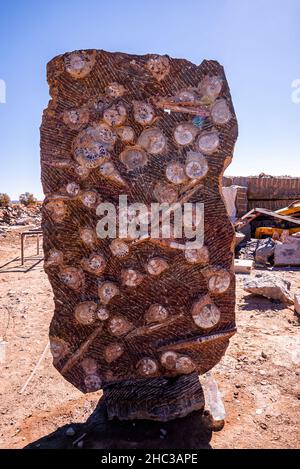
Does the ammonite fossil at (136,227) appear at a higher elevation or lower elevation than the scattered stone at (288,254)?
higher

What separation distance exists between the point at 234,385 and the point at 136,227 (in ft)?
5.58

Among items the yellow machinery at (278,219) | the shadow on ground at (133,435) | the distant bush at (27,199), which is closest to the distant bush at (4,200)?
the distant bush at (27,199)

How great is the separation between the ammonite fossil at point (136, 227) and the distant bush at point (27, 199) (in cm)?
2864

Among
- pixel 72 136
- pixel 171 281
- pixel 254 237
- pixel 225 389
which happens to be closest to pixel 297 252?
pixel 254 237

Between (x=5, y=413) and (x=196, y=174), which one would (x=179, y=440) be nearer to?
(x=5, y=413)

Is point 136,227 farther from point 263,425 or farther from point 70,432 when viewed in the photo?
point 263,425

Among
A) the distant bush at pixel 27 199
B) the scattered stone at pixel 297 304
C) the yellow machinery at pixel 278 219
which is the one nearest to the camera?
the scattered stone at pixel 297 304

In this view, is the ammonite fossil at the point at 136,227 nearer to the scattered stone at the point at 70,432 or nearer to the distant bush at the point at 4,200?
the scattered stone at the point at 70,432

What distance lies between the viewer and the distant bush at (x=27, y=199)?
2993 centimetres

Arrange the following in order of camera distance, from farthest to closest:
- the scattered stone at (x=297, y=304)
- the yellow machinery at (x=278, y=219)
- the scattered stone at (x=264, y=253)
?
the yellow machinery at (x=278, y=219) < the scattered stone at (x=264, y=253) < the scattered stone at (x=297, y=304)

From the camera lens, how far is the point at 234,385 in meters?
3.21

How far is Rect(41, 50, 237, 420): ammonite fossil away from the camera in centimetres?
265

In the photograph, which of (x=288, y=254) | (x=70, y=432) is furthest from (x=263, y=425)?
(x=288, y=254)

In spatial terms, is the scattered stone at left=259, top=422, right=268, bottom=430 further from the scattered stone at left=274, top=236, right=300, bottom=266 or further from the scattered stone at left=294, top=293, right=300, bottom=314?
the scattered stone at left=274, top=236, right=300, bottom=266
